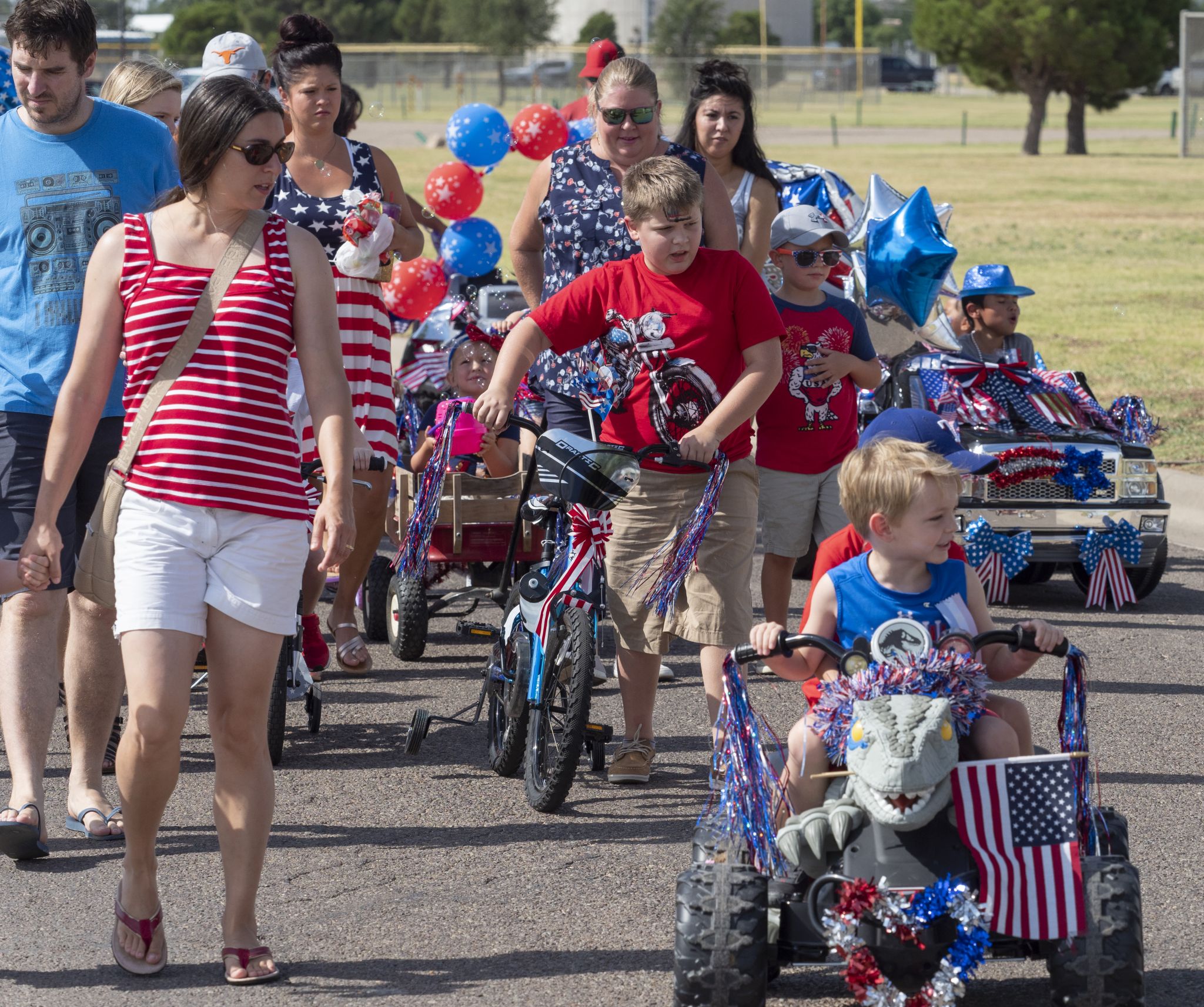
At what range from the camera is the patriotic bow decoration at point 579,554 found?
5336 millimetres

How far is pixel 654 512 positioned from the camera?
210 inches

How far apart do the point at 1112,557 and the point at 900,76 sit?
87904 millimetres

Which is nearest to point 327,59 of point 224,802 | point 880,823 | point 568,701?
point 568,701

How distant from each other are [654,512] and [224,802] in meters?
1.87

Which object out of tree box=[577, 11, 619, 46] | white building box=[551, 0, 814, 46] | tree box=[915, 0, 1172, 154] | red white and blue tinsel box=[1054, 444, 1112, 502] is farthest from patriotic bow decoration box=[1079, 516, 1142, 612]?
white building box=[551, 0, 814, 46]

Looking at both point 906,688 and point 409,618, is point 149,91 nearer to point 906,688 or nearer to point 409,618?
point 409,618

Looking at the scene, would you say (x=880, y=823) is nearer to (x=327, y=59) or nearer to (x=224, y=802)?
(x=224, y=802)

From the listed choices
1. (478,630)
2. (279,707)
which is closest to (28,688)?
(279,707)

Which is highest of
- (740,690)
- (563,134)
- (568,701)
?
(563,134)

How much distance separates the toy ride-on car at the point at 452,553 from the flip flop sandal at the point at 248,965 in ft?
10.1

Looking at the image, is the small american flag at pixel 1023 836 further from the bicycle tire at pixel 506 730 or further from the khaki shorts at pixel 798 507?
the khaki shorts at pixel 798 507

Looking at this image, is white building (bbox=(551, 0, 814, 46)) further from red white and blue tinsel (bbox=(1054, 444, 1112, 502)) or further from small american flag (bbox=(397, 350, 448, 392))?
red white and blue tinsel (bbox=(1054, 444, 1112, 502))

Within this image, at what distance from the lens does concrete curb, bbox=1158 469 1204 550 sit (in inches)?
382

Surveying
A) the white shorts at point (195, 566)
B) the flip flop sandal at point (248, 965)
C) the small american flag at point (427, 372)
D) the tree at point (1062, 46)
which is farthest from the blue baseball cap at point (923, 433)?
the tree at point (1062, 46)
